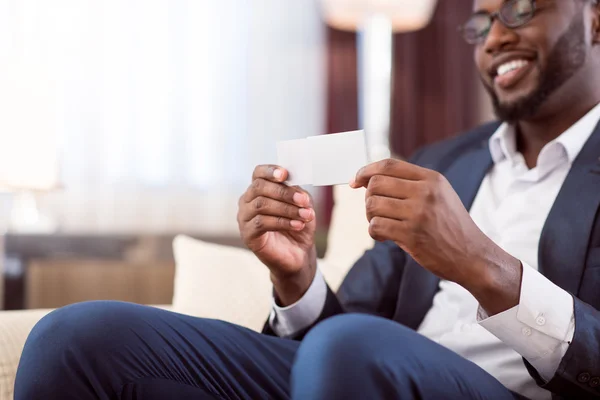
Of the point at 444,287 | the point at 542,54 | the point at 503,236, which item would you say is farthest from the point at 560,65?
the point at 444,287

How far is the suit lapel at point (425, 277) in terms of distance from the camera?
127cm

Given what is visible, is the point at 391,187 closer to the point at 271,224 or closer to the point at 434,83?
the point at 271,224

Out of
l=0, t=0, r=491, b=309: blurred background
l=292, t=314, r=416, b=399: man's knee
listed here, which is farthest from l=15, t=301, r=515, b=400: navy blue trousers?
l=0, t=0, r=491, b=309: blurred background

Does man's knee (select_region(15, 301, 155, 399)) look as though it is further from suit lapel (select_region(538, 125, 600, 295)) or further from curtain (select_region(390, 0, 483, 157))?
curtain (select_region(390, 0, 483, 157))

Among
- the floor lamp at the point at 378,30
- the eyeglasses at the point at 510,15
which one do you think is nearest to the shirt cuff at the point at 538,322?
the eyeglasses at the point at 510,15

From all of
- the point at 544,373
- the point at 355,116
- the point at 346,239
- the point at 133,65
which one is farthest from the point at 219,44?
the point at 544,373

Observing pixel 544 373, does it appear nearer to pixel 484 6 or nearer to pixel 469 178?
pixel 469 178

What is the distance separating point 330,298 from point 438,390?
1.54 feet

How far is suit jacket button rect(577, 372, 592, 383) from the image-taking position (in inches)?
35.1

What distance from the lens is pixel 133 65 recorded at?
3.07 metres

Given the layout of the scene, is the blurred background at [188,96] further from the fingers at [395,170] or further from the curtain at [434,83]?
the fingers at [395,170]

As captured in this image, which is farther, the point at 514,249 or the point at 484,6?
the point at 484,6

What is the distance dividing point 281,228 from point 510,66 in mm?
587

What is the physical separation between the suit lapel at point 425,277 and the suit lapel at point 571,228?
0.21 metres
